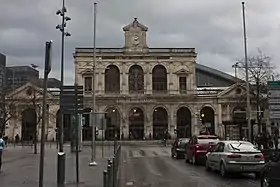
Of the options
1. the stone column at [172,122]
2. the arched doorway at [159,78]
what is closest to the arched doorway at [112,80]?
the arched doorway at [159,78]

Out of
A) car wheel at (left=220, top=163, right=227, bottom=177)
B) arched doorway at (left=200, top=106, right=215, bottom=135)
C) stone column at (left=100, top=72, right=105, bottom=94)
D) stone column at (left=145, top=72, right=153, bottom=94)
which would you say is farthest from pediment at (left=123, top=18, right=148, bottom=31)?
car wheel at (left=220, top=163, right=227, bottom=177)

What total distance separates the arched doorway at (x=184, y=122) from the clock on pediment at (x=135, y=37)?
15.5 m

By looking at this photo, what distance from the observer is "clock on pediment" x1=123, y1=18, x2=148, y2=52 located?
95688 mm

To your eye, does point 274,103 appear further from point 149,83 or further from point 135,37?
point 135,37

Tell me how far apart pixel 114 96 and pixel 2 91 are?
149 ft

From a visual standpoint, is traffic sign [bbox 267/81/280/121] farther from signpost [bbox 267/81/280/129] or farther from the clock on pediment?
the clock on pediment

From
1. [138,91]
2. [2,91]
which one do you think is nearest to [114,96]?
[138,91]

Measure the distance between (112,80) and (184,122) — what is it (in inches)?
693

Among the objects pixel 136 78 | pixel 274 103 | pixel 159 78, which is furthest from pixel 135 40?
pixel 274 103

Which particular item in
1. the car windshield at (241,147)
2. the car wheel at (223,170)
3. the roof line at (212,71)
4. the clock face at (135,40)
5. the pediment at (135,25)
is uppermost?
the pediment at (135,25)

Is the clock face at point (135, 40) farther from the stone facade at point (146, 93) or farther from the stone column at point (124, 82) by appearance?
the stone column at point (124, 82)

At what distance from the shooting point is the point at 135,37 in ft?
314

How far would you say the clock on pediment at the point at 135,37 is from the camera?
95688 mm

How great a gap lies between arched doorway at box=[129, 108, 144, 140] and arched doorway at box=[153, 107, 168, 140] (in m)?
2.68
